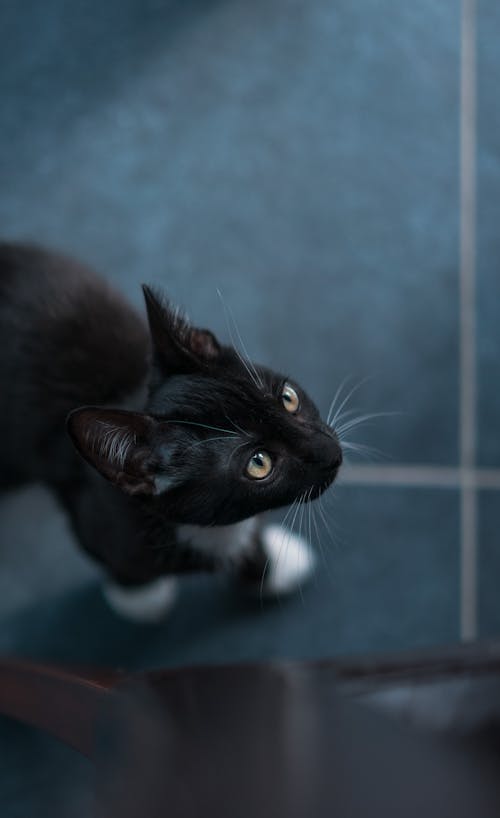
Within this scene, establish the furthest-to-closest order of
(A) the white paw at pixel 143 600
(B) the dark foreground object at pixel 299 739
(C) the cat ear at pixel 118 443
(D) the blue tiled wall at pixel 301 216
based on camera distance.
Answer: (D) the blue tiled wall at pixel 301 216 → (A) the white paw at pixel 143 600 → (C) the cat ear at pixel 118 443 → (B) the dark foreground object at pixel 299 739

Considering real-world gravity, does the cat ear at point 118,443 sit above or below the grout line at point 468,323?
below

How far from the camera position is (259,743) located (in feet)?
2.38

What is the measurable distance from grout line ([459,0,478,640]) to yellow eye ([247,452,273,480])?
70 centimetres

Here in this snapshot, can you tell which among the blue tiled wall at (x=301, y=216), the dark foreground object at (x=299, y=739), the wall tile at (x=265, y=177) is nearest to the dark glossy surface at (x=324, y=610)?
the blue tiled wall at (x=301, y=216)

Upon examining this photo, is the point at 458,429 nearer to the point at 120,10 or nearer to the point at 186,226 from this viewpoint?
the point at 186,226

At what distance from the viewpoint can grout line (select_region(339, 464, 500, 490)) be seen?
145 cm

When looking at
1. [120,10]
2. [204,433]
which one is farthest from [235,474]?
[120,10]

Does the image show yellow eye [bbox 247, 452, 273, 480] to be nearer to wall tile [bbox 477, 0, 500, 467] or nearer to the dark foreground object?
the dark foreground object

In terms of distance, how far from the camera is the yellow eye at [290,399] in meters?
0.95

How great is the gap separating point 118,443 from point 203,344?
0.66ft

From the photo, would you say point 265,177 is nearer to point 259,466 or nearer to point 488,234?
point 488,234

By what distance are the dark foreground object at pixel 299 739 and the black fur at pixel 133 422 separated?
21cm

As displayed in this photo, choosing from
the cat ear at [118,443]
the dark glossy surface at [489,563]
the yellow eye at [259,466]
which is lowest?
the cat ear at [118,443]

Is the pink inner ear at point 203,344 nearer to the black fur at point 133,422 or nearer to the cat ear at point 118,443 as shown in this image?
the black fur at point 133,422
